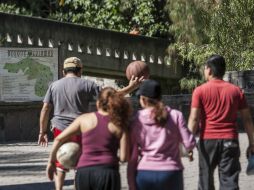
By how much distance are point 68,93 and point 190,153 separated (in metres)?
2.66

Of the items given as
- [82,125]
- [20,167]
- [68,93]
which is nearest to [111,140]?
[82,125]

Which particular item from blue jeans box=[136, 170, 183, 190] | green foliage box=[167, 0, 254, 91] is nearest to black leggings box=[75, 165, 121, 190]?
blue jeans box=[136, 170, 183, 190]

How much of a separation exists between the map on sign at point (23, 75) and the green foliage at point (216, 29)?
446cm

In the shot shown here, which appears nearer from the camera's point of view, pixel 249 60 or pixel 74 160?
pixel 74 160

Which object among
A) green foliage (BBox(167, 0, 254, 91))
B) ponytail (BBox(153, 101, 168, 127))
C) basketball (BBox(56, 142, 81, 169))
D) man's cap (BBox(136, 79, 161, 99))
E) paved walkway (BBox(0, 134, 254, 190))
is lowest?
paved walkway (BBox(0, 134, 254, 190))

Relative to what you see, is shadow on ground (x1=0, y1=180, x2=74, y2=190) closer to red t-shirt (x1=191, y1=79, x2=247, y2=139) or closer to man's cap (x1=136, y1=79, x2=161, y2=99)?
red t-shirt (x1=191, y1=79, x2=247, y2=139)

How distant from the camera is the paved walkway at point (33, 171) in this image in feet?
42.1

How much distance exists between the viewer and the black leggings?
7859 mm

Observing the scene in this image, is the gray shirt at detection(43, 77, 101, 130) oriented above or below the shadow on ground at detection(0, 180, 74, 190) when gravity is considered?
above

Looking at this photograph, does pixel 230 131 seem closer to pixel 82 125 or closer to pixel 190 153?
pixel 190 153

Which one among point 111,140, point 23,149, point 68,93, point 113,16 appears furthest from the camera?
point 113,16

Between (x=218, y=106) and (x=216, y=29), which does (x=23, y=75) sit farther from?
(x=218, y=106)

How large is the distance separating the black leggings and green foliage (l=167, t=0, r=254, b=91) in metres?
16.7

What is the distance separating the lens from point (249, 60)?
2450cm
